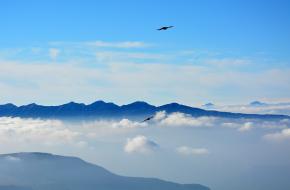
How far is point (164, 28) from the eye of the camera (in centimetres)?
17650
